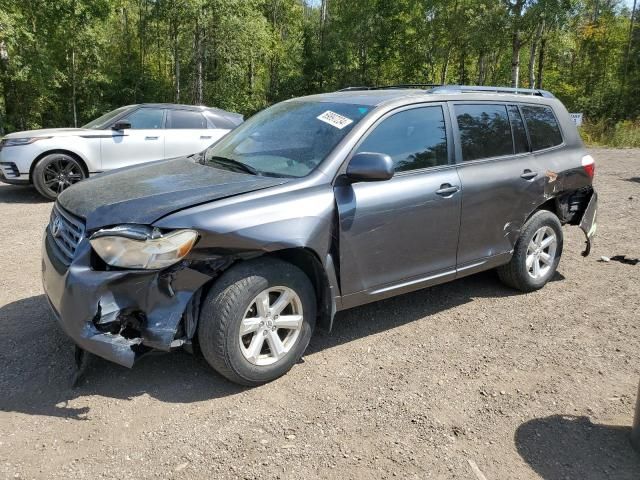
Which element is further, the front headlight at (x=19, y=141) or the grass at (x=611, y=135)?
the grass at (x=611, y=135)

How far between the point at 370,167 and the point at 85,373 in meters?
2.18

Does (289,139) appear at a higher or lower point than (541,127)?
lower

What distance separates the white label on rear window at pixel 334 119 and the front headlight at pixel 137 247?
4.80ft

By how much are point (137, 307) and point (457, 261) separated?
2461mm

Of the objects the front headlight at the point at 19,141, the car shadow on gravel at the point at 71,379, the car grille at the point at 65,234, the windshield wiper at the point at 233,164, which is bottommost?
the car shadow on gravel at the point at 71,379

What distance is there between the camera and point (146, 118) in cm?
935

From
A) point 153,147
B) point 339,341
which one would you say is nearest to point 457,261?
point 339,341

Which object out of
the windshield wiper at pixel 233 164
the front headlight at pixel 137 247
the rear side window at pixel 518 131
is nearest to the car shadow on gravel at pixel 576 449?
the front headlight at pixel 137 247

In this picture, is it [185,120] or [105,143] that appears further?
[185,120]

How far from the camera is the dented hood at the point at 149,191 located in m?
2.90

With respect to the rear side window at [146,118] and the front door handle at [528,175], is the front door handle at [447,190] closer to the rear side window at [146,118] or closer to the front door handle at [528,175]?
the front door handle at [528,175]

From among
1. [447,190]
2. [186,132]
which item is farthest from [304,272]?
[186,132]

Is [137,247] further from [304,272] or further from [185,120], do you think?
[185,120]

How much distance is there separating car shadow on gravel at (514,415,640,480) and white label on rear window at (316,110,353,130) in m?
2.22
